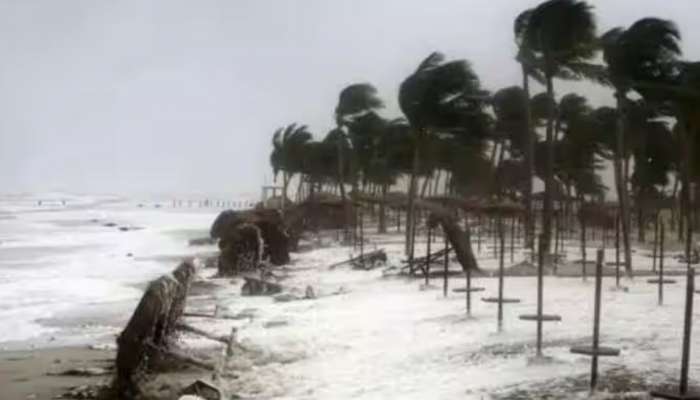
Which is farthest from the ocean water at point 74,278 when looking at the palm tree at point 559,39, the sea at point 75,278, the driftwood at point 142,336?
the palm tree at point 559,39

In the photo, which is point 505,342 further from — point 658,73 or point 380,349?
point 658,73

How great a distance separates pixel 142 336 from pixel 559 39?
93.0ft

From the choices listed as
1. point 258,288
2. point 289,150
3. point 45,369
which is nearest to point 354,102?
point 289,150

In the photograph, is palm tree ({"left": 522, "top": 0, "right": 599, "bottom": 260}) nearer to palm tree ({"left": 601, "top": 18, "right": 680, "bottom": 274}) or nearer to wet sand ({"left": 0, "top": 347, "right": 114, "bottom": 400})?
palm tree ({"left": 601, "top": 18, "right": 680, "bottom": 274})

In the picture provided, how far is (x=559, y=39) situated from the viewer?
37.3m

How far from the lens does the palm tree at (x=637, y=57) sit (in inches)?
1383

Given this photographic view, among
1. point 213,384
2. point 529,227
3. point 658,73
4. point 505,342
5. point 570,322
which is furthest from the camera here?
point 529,227

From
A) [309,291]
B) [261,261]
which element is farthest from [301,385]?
[261,261]

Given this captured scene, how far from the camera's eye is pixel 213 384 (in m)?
12.8

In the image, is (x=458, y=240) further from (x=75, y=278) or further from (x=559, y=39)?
(x=75, y=278)

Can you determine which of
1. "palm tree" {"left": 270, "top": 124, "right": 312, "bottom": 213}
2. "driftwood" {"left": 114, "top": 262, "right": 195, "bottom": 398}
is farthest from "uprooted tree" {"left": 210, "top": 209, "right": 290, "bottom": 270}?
"palm tree" {"left": 270, "top": 124, "right": 312, "bottom": 213}

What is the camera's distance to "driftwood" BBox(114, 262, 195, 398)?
42.7ft

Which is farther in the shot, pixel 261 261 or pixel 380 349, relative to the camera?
pixel 261 261

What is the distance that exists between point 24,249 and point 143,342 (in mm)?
43712
